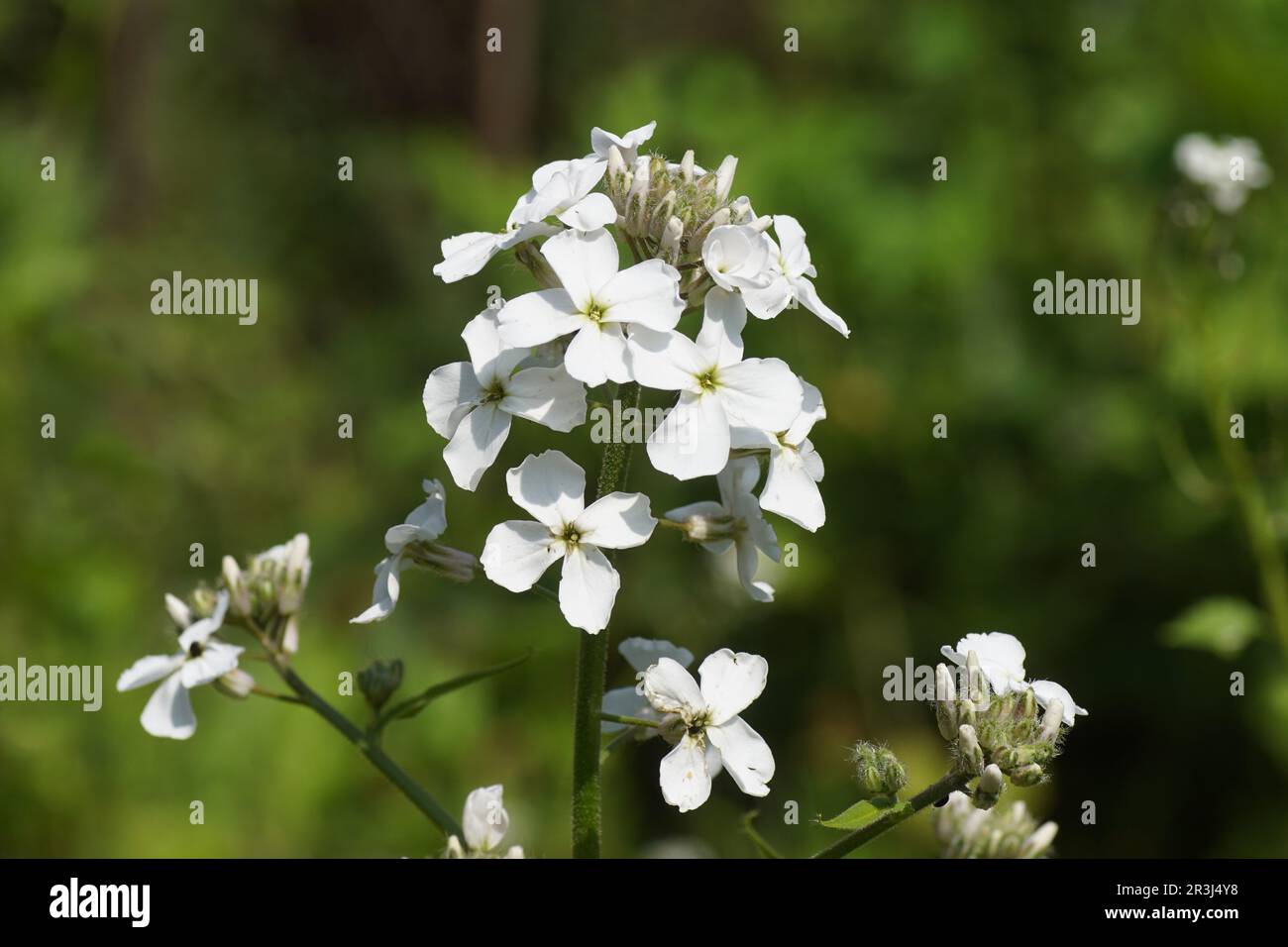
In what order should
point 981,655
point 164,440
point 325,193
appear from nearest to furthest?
point 981,655 → point 164,440 → point 325,193

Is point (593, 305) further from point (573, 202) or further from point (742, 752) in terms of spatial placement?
point (742, 752)

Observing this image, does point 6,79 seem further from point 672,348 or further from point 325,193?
point 672,348

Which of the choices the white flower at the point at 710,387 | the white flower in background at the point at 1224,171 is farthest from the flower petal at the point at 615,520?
the white flower in background at the point at 1224,171

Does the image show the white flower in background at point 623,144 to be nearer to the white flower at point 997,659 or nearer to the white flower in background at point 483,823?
the white flower at point 997,659

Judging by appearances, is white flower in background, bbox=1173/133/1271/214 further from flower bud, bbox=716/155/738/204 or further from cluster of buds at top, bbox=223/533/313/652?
cluster of buds at top, bbox=223/533/313/652

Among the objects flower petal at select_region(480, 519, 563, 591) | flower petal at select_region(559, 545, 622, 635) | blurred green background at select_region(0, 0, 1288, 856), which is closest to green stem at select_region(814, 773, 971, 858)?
flower petal at select_region(559, 545, 622, 635)

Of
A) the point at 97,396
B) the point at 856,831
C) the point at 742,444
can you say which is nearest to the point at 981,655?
the point at 856,831

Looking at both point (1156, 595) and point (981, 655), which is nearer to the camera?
point (981, 655)
